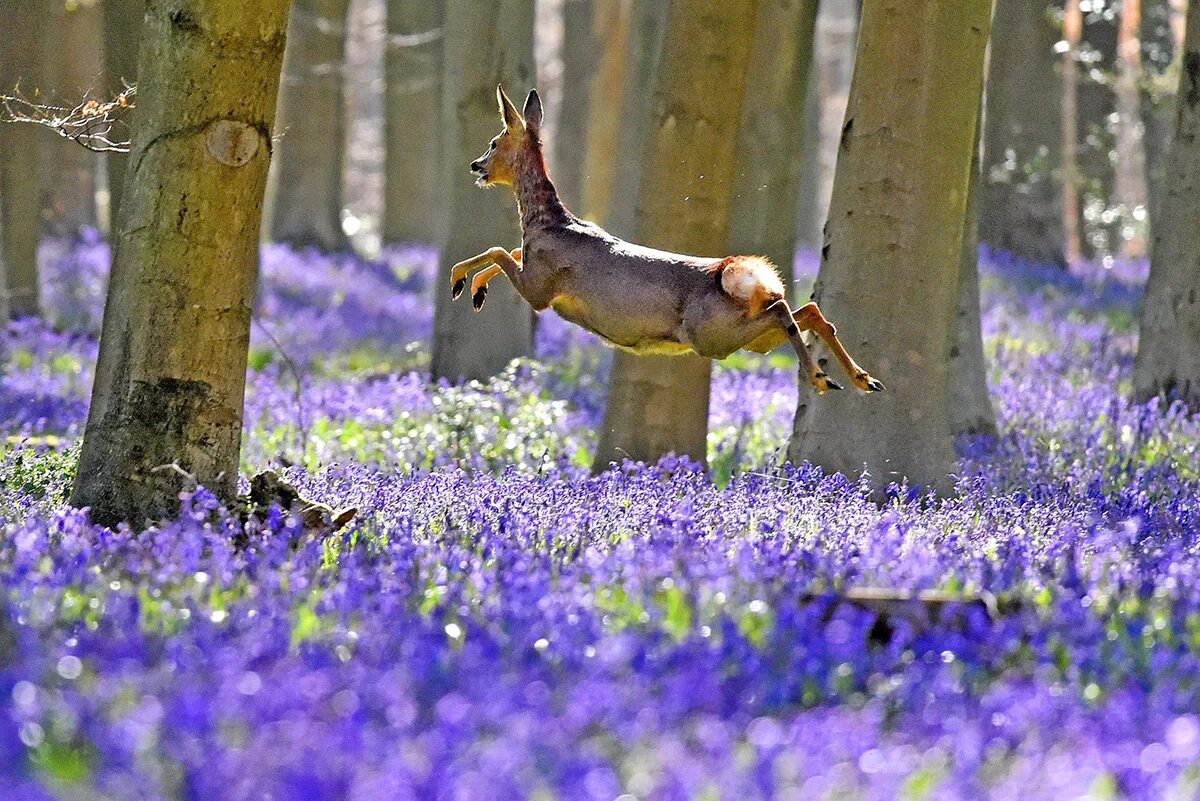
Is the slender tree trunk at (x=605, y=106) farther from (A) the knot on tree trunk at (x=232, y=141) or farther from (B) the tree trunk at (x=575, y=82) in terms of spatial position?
(A) the knot on tree trunk at (x=232, y=141)

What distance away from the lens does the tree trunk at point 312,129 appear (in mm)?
23609

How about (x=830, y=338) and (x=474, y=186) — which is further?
(x=474, y=186)

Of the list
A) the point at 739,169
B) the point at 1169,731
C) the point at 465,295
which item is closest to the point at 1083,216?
the point at 739,169

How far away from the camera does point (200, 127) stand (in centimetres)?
696

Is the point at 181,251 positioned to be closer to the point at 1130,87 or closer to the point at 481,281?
the point at 481,281

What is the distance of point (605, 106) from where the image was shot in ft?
96.0

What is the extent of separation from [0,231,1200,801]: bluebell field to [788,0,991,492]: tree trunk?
0.28 meters

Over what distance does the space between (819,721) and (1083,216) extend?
86.2 ft

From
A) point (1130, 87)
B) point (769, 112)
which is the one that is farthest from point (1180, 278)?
point (1130, 87)

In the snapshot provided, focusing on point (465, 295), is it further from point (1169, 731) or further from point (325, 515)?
point (1169, 731)

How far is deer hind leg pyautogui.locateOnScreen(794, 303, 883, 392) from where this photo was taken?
717 cm

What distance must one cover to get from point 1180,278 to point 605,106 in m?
17.6

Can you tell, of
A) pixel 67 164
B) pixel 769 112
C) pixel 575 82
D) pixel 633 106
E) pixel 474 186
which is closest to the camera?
pixel 474 186

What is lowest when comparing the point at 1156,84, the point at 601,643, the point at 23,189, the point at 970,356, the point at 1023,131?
the point at 601,643
